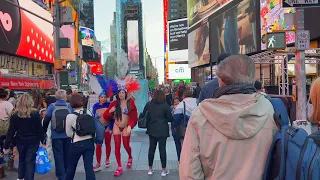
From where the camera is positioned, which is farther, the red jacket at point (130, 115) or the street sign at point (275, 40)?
the red jacket at point (130, 115)

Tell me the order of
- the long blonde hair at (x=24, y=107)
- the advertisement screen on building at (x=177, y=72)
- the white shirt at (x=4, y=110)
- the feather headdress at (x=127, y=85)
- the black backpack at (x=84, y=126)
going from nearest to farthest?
the black backpack at (x=84, y=126) < the long blonde hair at (x=24, y=107) < the white shirt at (x=4, y=110) < the feather headdress at (x=127, y=85) < the advertisement screen on building at (x=177, y=72)

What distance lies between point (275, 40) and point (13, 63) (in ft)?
119

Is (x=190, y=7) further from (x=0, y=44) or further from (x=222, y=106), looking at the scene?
(x=222, y=106)

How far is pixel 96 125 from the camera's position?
227 inches

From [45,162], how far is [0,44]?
97.6ft

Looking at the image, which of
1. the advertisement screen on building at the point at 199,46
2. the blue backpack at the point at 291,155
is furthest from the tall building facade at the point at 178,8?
the blue backpack at the point at 291,155

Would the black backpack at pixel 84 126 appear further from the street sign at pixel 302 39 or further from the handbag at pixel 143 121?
the street sign at pixel 302 39

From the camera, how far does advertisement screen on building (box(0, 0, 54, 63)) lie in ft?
110

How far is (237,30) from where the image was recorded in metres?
35.8

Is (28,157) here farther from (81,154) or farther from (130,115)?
(130,115)

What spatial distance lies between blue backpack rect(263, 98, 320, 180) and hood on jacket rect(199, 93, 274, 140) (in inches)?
4.3

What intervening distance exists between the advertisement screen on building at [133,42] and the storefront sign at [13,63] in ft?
316

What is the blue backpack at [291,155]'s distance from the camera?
5.89ft

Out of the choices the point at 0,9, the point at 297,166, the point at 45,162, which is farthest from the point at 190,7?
the point at 297,166
